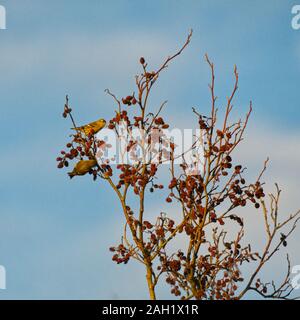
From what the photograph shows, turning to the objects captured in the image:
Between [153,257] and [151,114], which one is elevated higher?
[151,114]

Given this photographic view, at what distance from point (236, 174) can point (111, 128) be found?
1.83m

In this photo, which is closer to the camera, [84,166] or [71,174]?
[84,166]

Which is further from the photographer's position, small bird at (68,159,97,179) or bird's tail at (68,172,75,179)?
bird's tail at (68,172,75,179)

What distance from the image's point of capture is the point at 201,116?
1014 centimetres

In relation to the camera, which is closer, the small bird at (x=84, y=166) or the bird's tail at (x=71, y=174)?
the small bird at (x=84, y=166)

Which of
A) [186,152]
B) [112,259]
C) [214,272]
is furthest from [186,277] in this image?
[186,152]

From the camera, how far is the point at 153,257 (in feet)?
32.7

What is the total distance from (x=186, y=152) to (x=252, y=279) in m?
1.88
